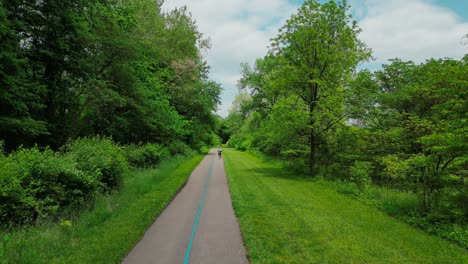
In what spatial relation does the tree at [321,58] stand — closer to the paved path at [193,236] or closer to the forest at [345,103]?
the forest at [345,103]

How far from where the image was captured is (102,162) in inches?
412

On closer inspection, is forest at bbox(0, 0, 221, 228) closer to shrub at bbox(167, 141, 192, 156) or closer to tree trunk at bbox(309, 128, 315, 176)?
shrub at bbox(167, 141, 192, 156)

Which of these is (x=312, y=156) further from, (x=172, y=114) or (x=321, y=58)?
(x=172, y=114)

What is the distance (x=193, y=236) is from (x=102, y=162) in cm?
556

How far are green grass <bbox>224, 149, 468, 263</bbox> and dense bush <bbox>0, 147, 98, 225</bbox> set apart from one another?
5192mm

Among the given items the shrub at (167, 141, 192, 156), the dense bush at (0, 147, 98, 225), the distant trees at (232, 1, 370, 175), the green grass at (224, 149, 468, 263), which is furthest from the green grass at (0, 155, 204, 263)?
the shrub at (167, 141, 192, 156)

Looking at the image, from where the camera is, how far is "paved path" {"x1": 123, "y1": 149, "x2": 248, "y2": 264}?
227 inches

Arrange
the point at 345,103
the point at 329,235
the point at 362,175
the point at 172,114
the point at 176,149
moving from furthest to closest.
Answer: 1. the point at 176,149
2. the point at 172,114
3. the point at 345,103
4. the point at 362,175
5. the point at 329,235

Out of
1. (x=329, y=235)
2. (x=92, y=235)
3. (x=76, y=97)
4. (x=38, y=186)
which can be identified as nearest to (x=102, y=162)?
(x=38, y=186)

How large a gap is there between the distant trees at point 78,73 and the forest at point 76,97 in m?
0.06

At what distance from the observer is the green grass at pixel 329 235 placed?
19.0 ft

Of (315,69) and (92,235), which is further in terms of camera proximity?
(315,69)

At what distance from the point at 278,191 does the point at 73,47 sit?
1585cm

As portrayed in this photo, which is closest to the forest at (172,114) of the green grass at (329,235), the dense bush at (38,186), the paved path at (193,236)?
the dense bush at (38,186)
